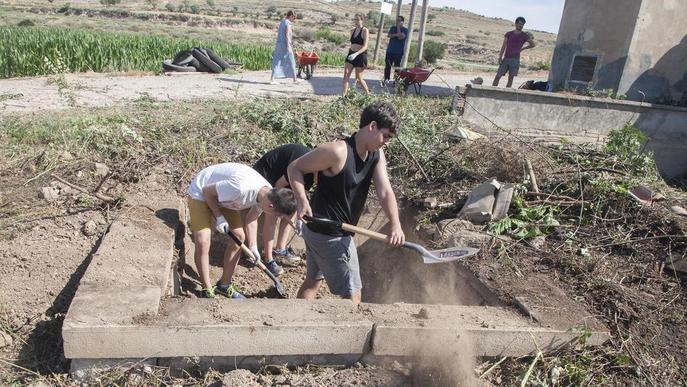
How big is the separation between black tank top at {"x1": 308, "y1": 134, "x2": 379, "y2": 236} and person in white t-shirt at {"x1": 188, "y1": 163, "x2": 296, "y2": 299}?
22cm

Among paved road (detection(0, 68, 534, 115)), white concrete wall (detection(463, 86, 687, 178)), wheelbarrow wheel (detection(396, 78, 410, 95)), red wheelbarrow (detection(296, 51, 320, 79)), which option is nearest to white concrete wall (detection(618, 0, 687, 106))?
white concrete wall (detection(463, 86, 687, 178))

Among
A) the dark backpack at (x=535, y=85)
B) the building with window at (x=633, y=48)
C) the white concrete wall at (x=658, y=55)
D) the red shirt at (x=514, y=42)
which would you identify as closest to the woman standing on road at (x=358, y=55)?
the red shirt at (x=514, y=42)

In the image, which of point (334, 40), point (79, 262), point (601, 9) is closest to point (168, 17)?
point (334, 40)

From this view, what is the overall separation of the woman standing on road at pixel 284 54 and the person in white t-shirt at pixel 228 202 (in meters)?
7.30

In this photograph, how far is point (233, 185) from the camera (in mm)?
3965

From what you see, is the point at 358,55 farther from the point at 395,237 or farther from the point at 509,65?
the point at 395,237

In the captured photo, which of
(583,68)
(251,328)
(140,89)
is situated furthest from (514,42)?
(251,328)

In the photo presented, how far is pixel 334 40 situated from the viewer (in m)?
33.5

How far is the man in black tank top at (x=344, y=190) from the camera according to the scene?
11.2ft

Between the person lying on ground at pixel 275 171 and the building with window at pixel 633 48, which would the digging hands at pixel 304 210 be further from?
the building with window at pixel 633 48

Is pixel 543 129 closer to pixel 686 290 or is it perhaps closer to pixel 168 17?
pixel 686 290

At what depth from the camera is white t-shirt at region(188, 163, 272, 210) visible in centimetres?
398

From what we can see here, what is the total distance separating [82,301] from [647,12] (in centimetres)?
1058

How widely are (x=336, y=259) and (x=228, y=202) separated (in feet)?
3.26
